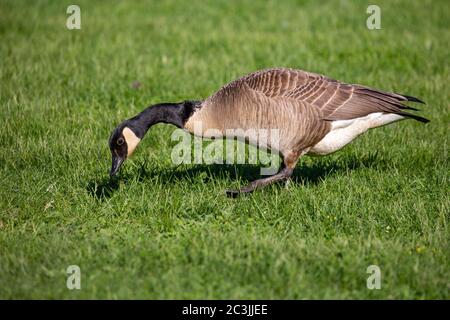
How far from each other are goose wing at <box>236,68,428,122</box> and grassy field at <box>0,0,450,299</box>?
65cm

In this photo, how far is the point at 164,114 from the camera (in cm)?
579

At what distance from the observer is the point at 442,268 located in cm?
442

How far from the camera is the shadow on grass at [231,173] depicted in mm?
5906

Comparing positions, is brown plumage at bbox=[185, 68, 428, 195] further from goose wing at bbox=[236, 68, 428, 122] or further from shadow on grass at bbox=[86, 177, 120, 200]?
shadow on grass at bbox=[86, 177, 120, 200]

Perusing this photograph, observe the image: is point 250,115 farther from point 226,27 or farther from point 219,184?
point 226,27

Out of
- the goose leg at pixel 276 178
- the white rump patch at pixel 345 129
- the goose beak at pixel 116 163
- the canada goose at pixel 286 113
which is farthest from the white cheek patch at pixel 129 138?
the white rump patch at pixel 345 129

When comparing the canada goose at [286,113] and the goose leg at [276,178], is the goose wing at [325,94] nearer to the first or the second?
the canada goose at [286,113]

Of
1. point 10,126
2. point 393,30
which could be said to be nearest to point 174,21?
point 393,30

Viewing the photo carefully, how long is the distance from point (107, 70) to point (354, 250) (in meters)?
5.32

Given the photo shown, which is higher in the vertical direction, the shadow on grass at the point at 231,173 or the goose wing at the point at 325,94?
the goose wing at the point at 325,94

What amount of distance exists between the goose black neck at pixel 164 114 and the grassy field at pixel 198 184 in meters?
0.52

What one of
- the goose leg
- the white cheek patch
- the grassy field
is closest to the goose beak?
the white cheek patch
